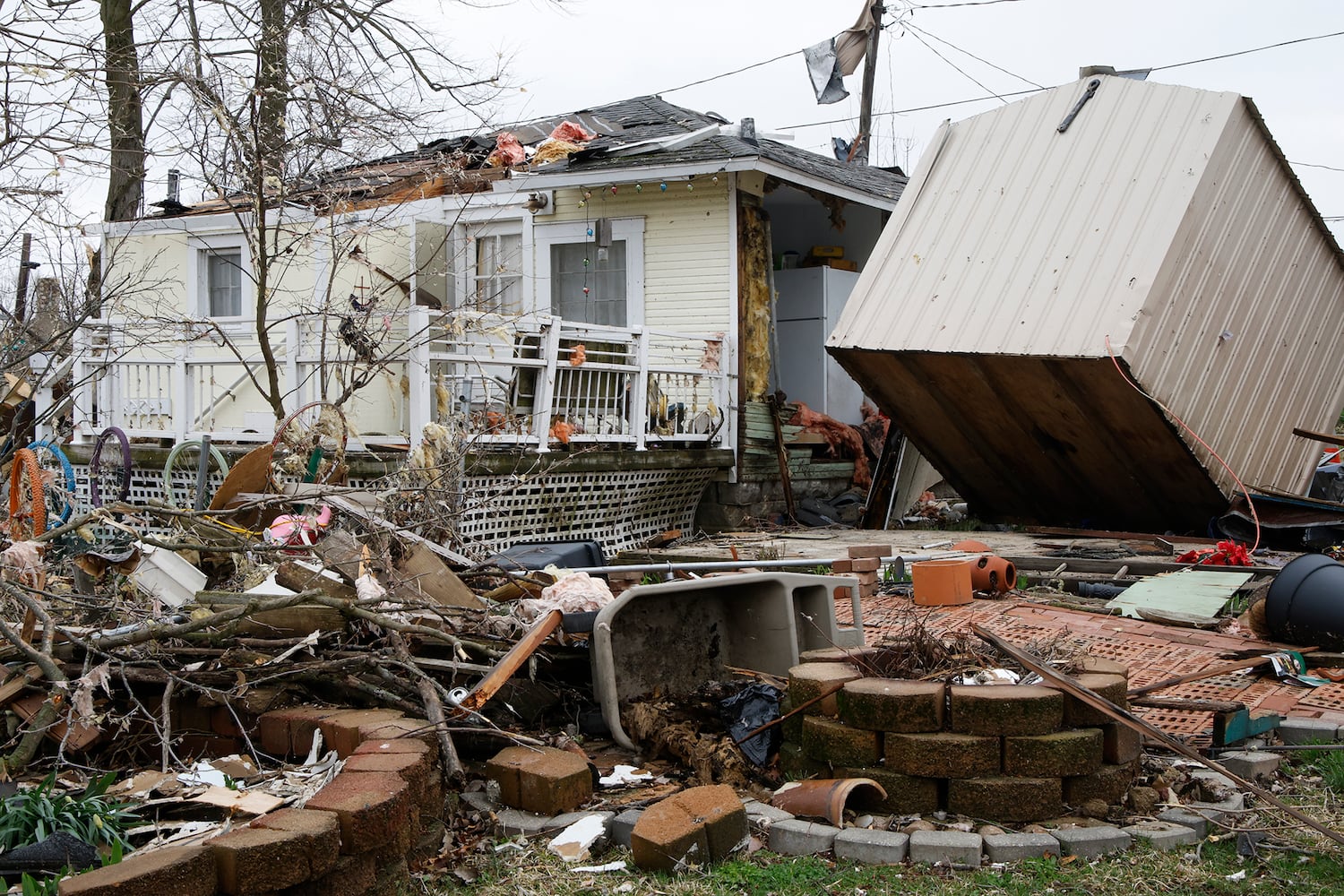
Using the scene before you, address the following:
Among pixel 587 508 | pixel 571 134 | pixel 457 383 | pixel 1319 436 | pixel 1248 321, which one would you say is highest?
pixel 571 134

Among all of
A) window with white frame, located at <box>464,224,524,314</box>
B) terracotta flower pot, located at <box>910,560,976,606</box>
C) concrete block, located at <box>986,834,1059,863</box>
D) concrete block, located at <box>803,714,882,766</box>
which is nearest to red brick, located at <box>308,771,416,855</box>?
concrete block, located at <box>803,714,882,766</box>

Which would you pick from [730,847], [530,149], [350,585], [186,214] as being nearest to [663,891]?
[730,847]

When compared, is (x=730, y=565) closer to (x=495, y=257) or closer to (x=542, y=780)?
(x=542, y=780)

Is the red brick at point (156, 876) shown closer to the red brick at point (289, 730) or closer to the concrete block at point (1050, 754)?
the red brick at point (289, 730)

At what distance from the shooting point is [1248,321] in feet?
32.2

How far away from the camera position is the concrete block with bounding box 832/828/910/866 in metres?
3.60

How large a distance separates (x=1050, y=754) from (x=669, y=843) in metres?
1.34

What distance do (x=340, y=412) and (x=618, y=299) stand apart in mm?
5283

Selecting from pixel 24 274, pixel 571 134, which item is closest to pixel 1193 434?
pixel 571 134

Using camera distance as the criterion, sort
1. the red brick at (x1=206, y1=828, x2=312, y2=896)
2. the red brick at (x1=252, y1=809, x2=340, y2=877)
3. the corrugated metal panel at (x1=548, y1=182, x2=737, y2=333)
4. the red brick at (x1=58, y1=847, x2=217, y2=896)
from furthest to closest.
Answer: the corrugated metal panel at (x1=548, y1=182, x2=737, y2=333)
the red brick at (x1=252, y1=809, x2=340, y2=877)
the red brick at (x1=206, y1=828, x2=312, y2=896)
the red brick at (x1=58, y1=847, x2=217, y2=896)

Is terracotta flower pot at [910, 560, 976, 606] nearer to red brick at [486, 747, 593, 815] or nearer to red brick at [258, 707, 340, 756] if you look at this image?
red brick at [486, 747, 593, 815]

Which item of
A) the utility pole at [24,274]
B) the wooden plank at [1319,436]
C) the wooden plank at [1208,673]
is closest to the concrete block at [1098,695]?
the wooden plank at [1208,673]

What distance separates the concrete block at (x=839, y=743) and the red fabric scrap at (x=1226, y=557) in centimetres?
522

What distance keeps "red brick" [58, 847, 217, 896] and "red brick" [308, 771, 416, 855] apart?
39cm
